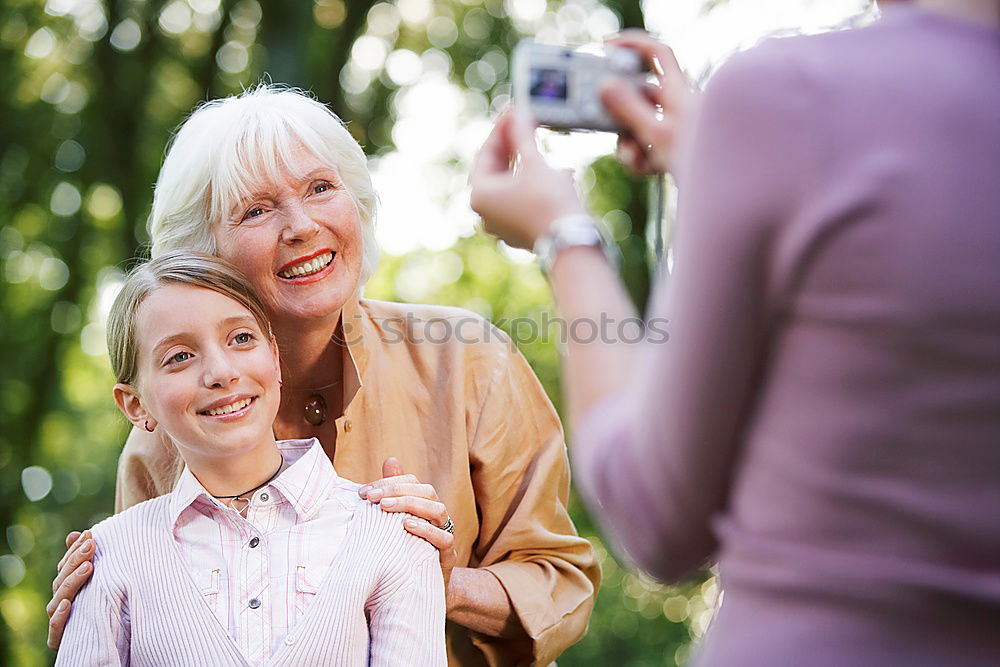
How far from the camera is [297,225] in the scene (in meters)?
2.62

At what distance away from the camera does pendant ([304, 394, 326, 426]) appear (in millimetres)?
2756

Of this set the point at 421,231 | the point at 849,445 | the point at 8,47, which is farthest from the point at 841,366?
the point at 421,231

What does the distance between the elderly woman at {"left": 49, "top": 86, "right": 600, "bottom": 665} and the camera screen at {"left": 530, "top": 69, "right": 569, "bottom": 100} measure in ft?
4.21

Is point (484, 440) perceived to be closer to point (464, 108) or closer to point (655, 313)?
point (655, 313)

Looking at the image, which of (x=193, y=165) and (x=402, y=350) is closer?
(x=193, y=165)

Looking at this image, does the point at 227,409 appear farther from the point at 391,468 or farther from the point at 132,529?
the point at 391,468

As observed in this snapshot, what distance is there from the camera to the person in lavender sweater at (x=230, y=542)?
2.10 metres

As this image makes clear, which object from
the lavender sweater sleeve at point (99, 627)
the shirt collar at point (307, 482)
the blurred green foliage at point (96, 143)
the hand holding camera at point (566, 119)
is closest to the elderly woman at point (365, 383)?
the shirt collar at point (307, 482)

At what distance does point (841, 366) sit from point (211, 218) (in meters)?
1.98

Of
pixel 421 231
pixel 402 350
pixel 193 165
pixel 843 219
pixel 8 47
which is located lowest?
pixel 421 231

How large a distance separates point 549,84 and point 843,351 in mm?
579

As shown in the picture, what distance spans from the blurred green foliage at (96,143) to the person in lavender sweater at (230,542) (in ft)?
24.4

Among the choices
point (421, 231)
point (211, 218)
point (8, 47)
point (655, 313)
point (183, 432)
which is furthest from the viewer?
point (421, 231)

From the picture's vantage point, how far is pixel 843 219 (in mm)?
953
